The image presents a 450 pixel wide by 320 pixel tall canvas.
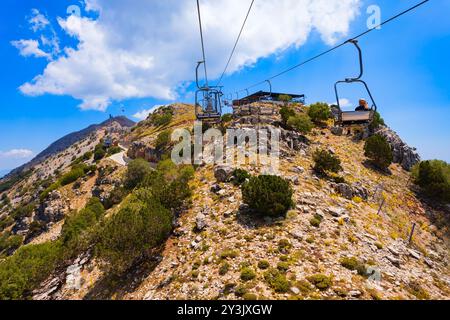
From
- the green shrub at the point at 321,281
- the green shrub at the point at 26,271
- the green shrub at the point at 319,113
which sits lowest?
the green shrub at the point at 26,271

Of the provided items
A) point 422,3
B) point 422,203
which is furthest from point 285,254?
point 422,203

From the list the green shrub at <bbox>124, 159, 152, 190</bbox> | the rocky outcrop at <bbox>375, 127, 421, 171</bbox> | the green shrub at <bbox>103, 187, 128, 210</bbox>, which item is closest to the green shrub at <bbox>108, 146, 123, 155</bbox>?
the green shrub at <bbox>124, 159, 152, 190</bbox>

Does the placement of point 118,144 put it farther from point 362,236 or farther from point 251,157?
point 362,236

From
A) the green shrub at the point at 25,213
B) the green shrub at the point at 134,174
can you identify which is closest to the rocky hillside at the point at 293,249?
the green shrub at the point at 134,174

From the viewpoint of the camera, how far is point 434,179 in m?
39.5

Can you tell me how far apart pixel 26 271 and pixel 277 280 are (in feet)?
91.8

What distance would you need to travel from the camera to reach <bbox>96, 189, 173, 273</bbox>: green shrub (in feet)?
72.5

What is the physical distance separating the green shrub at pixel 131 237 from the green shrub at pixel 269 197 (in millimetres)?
8551

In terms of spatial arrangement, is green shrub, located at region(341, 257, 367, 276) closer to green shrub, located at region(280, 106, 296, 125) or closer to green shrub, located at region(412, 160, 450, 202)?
green shrub, located at region(412, 160, 450, 202)

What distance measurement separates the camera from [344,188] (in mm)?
30719

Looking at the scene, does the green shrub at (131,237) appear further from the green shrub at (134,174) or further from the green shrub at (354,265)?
the green shrub at (134,174)

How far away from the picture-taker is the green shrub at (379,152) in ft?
140
